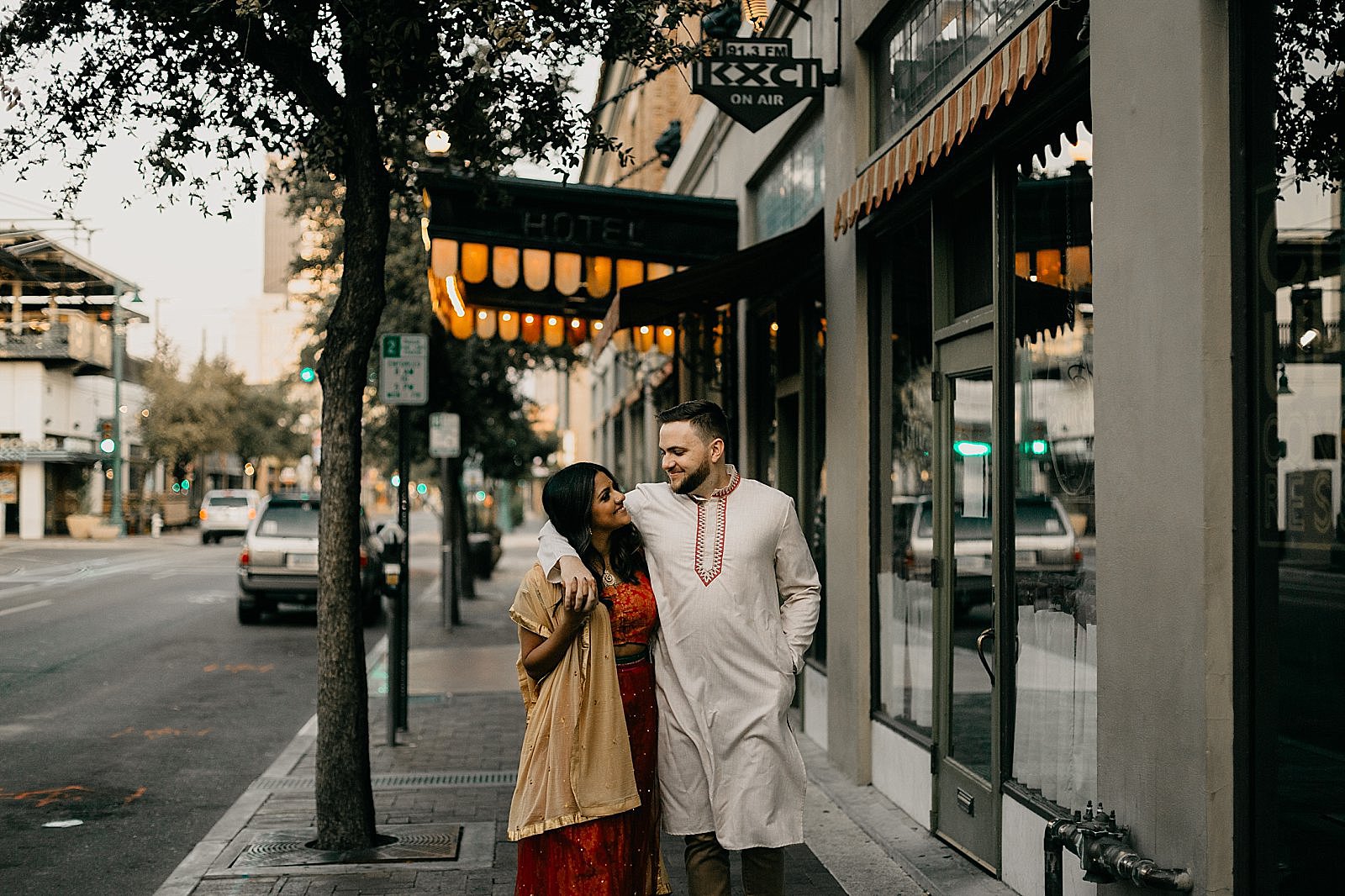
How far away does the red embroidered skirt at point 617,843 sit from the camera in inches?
157

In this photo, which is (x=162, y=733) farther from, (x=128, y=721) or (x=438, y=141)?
(x=438, y=141)

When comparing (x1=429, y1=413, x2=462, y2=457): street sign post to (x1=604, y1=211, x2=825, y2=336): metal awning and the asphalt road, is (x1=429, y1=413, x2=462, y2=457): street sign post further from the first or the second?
(x1=604, y1=211, x2=825, y2=336): metal awning

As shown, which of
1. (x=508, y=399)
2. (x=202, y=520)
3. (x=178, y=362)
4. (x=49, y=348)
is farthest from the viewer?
(x=178, y=362)

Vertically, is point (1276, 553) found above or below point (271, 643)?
above

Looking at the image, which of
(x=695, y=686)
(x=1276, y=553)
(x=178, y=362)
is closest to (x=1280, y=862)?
(x=1276, y=553)

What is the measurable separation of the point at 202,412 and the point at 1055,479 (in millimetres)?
52737

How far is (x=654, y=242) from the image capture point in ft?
34.4

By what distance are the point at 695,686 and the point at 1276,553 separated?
172 centimetres

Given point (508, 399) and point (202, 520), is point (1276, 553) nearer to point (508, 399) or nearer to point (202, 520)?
point (508, 399)

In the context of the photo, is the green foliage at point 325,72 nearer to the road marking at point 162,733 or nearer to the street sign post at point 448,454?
the road marking at point 162,733

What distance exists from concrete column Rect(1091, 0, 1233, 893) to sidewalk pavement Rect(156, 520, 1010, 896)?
1836mm

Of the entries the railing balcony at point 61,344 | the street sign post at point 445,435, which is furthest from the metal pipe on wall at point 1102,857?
the railing balcony at point 61,344

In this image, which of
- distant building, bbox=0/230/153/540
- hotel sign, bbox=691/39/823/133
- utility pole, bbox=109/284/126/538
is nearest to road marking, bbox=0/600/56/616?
distant building, bbox=0/230/153/540

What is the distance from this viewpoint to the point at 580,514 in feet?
13.2
